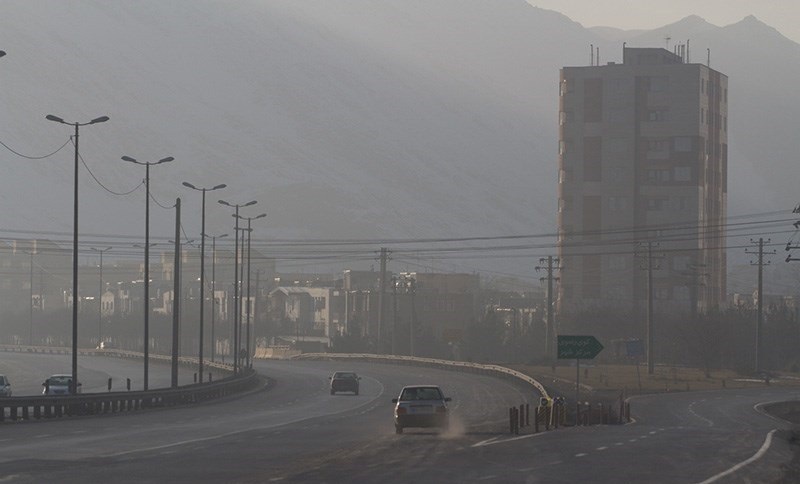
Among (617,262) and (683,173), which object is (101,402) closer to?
(617,262)

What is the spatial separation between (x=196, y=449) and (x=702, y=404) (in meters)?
52.4

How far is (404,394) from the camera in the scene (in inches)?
2222

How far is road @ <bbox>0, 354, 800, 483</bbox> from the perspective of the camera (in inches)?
1367

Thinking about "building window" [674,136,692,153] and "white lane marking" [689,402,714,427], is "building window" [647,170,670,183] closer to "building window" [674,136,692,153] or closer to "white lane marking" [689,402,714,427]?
"building window" [674,136,692,153]

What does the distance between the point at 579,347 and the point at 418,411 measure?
11563 mm

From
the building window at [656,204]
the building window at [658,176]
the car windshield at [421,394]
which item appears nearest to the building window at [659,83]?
the building window at [658,176]

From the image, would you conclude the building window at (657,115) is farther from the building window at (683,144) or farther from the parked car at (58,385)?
the parked car at (58,385)

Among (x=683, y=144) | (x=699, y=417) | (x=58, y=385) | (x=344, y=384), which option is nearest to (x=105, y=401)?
(x=58, y=385)

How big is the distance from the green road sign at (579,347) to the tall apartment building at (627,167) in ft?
410

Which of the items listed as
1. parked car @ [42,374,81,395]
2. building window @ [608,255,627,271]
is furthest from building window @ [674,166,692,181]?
parked car @ [42,374,81,395]

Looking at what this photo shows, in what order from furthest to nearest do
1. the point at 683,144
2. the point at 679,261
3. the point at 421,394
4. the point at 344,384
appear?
the point at 683,144 < the point at 679,261 < the point at 344,384 < the point at 421,394

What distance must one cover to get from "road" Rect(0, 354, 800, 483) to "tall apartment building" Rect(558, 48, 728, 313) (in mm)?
112815

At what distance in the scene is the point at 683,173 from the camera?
193m

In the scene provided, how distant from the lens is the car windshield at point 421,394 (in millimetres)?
56469
